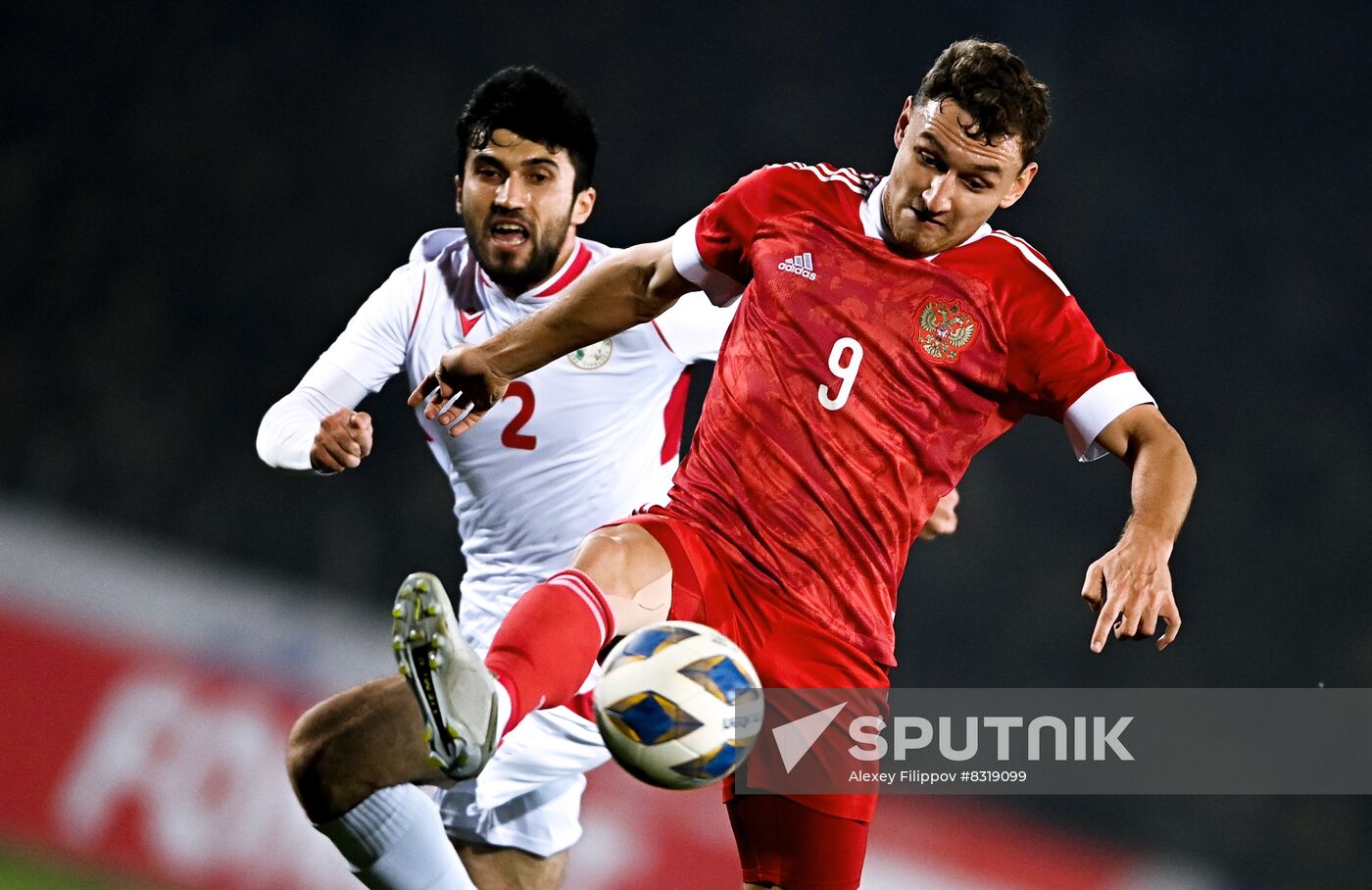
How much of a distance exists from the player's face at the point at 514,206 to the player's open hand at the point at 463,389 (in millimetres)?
679

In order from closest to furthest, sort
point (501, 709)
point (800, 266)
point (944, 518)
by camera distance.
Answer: point (501, 709)
point (800, 266)
point (944, 518)

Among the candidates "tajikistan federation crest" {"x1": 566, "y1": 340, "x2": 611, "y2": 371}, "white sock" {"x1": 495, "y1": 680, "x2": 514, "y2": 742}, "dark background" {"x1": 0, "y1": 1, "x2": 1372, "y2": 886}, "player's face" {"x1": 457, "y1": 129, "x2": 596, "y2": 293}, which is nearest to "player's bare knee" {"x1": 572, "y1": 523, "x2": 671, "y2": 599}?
"white sock" {"x1": 495, "y1": 680, "x2": 514, "y2": 742}

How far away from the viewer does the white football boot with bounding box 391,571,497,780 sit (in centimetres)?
225

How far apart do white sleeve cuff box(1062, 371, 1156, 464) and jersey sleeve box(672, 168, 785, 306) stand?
0.74 metres

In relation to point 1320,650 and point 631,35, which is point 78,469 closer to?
point 631,35

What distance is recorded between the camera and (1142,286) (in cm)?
621

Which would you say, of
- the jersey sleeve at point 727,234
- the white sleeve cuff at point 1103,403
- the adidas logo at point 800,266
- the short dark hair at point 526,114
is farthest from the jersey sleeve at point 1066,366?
the short dark hair at point 526,114

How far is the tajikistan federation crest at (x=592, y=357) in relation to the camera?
153 inches

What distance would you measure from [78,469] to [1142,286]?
4509 mm

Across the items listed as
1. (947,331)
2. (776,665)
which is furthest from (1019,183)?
(776,665)

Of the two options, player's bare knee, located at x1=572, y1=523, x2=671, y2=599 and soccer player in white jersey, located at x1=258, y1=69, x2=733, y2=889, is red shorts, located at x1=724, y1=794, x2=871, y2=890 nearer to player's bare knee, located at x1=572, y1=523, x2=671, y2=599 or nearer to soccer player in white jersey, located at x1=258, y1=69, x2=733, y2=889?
player's bare knee, located at x1=572, y1=523, x2=671, y2=599

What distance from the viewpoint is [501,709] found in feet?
7.75

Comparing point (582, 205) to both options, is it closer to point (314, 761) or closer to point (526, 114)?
point (526, 114)

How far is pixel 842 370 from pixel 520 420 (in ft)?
3.78
